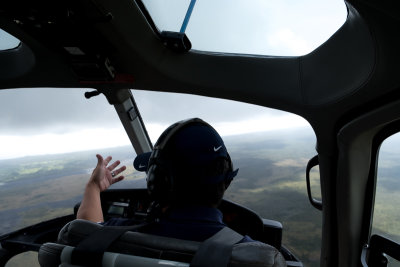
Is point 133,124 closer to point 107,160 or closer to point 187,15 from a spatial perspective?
point 107,160

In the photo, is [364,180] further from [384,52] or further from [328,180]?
[384,52]

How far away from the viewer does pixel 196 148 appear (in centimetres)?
86

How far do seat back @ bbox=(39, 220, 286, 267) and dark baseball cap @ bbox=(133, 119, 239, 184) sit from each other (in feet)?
0.77

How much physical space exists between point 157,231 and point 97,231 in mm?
189

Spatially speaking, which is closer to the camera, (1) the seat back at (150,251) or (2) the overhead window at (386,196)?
(1) the seat back at (150,251)

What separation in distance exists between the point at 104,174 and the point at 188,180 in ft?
3.11

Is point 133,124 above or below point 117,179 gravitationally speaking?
below

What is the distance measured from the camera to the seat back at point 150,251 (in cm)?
63

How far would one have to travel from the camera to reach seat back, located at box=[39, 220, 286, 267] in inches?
24.8

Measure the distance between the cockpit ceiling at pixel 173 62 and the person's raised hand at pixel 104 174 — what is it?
2.52ft

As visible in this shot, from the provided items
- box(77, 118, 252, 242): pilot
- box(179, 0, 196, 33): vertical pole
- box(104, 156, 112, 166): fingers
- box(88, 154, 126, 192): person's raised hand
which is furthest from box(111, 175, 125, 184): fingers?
box(179, 0, 196, 33): vertical pole

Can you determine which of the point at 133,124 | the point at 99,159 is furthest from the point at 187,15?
the point at 133,124

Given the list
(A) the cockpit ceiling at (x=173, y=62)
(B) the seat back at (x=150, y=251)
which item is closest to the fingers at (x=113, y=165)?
(A) the cockpit ceiling at (x=173, y=62)

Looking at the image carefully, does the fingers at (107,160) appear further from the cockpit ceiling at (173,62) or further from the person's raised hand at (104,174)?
the cockpit ceiling at (173,62)
